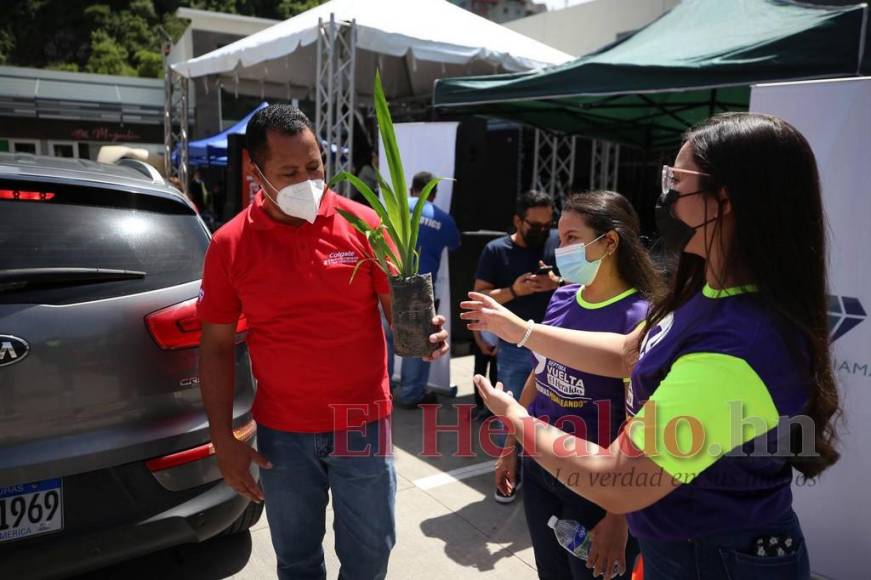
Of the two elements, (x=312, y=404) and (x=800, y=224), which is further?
(x=312, y=404)

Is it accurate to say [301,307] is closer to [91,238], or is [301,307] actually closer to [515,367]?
[91,238]

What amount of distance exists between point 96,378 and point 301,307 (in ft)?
2.58

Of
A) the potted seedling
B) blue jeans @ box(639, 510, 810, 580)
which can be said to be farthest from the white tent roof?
blue jeans @ box(639, 510, 810, 580)

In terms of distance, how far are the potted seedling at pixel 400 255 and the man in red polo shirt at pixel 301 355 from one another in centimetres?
10

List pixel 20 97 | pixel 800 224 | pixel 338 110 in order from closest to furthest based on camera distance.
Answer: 1. pixel 800 224
2. pixel 338 110
3. pixel 20 97

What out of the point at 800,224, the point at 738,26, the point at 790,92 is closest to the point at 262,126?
the point at 800,224

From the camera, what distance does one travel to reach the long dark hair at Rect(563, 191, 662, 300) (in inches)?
84.7

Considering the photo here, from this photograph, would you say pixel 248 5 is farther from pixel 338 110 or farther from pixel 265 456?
pixel 265 456

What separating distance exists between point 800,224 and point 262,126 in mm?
1425

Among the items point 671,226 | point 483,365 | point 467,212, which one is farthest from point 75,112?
point 671,226

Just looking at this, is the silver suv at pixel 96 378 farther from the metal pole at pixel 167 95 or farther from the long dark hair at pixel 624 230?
the metal pole at pixel 167 95

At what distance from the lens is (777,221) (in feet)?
3.72

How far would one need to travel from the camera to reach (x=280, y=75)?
10.4m

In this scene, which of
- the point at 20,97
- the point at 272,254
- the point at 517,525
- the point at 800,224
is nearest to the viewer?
the point at 800,224
